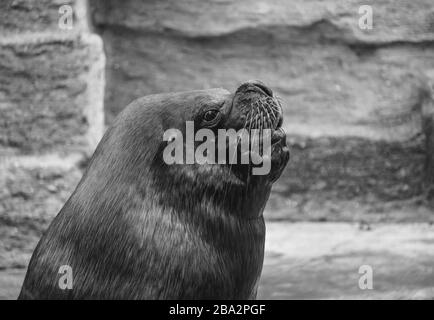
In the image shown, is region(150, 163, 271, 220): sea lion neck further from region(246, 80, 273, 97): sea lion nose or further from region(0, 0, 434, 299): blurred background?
region(0, 0, 434, 299): blurred background

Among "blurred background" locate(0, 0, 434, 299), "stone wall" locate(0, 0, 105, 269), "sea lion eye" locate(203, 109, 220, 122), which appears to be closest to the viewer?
"sea lion eye" locate(203, 109, 220, 122)

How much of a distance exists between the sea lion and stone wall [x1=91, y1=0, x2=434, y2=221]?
7.61 ft

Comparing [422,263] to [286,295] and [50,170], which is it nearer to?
[286,295]

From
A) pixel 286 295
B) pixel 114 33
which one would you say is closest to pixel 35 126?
pixel 114 33

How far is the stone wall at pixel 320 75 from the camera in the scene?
14.7ft

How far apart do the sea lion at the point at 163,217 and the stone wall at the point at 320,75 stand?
2.32m

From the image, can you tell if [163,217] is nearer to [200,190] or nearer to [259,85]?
[200,190]

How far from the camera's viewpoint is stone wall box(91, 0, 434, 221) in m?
4.47

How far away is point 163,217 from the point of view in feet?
6.86

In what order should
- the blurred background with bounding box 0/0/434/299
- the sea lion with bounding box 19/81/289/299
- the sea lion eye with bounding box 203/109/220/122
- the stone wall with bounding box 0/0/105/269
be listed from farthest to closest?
1. the blurred background with bounding box 0/0/434/299
2. the stone wall with bounding box 0/0/105/269
3. the sea lion eye with bounding box 203/109/220/122
4. the sea lion with bounding box 19/81/289/299

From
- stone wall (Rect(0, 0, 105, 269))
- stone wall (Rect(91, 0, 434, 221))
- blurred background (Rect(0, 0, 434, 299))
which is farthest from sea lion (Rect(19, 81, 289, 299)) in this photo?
stone wall (Rect(91, 0, 434, 221))

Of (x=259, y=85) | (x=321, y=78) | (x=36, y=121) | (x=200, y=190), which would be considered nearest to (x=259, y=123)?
(x=259, y=85)

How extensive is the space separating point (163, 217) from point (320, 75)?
2646 millimetres

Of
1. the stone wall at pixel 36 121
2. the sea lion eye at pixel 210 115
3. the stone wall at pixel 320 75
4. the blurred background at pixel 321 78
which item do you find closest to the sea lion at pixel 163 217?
the sea lion eye at pixel 210 115
